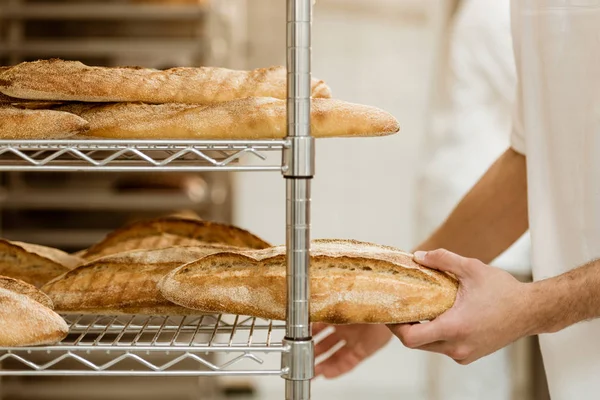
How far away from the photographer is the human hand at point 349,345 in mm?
1481

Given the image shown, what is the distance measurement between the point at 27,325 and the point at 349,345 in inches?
25.5

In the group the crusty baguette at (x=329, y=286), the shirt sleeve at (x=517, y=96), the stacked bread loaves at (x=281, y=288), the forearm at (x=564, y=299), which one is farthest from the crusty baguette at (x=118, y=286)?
the shirt sleeve at (x=517, y=96)

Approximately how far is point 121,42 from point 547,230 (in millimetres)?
2401

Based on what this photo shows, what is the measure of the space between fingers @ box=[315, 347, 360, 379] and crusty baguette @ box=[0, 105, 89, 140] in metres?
0.67

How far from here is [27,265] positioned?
131 centimetres

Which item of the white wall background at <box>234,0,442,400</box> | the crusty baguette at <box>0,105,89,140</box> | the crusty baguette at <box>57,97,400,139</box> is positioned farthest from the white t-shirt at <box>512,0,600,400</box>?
the white wall background at <box>234,0,442,400</box>

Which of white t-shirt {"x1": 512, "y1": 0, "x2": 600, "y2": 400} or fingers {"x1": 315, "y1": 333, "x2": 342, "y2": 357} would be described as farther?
fingers {"x1": 315, "y1": 333, "x2": 342, "y2": 357}

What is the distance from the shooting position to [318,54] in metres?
3.85

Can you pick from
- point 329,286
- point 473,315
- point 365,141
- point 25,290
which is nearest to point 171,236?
point 25,290

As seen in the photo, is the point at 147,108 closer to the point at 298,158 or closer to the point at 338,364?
the point at 298,158

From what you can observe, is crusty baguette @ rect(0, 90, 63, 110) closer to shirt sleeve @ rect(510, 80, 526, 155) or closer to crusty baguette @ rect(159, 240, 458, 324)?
crusty baguette @ rect(159, 240, 458, 324)

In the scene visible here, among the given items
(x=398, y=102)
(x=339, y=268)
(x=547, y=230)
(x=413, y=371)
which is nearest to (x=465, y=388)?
(x=413, y=371)

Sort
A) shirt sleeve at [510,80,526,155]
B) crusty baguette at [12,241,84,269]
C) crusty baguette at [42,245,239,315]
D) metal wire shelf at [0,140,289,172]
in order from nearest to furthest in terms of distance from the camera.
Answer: metal wire shelf at [0,140,289,172] → crusty baguette at [42,245,239,315] → crusty baguette at [12,241,84,269] → shirt sleeve at [510,80,526,155]

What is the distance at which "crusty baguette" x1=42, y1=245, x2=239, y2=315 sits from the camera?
3.91 feet
